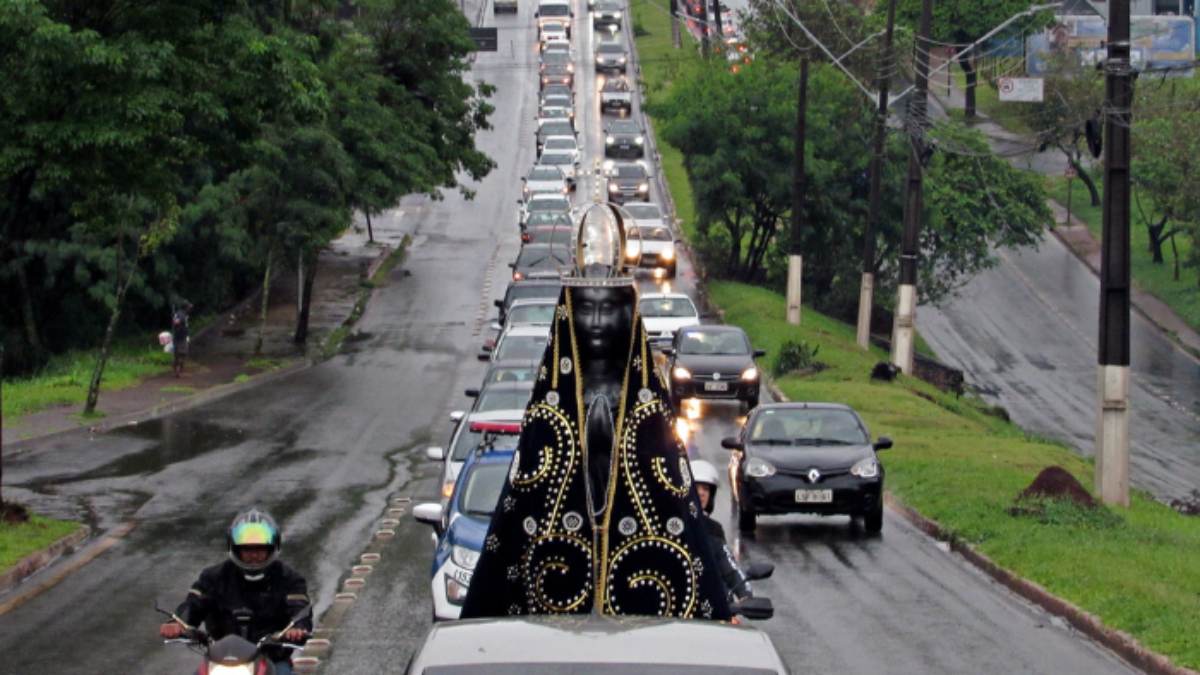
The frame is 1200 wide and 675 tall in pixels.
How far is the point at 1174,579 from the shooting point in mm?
18297

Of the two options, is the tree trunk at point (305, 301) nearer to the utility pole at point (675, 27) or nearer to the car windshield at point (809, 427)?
the car windshield at point (809, 427)

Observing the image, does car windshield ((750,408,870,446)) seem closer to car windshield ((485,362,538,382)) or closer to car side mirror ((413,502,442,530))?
car windshield ((485,362,538,382))

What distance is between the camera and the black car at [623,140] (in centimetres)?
7944

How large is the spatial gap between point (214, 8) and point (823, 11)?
59960 mm

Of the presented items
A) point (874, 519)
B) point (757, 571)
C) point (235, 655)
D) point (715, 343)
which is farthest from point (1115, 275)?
point (235, 655)

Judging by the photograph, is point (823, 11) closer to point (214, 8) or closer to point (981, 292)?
point (981, 292)

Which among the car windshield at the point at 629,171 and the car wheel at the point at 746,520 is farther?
the car windshield at the point at 629,171

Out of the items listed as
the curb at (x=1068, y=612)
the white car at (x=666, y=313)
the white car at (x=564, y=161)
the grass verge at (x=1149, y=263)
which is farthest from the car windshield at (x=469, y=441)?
the white car at (x=564, y=161)

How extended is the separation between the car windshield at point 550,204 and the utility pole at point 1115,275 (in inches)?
1501

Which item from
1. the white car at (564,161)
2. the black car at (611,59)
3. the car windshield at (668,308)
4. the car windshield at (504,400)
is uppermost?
the black car at (611,59)

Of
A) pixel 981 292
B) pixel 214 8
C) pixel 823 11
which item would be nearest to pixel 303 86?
pixel 214 8

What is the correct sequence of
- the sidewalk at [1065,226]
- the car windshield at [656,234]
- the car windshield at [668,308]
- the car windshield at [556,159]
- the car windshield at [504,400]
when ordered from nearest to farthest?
the car windshield at [504,400] → the car windshield at [668,308] → the car windshield at [656,234] → the sidewalk at [1065,226] → the car windshield at [556,159]

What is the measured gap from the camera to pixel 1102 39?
9231cm

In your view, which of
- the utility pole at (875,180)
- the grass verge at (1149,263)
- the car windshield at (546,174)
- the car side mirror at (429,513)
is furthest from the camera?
the car windshield at (546,174)
